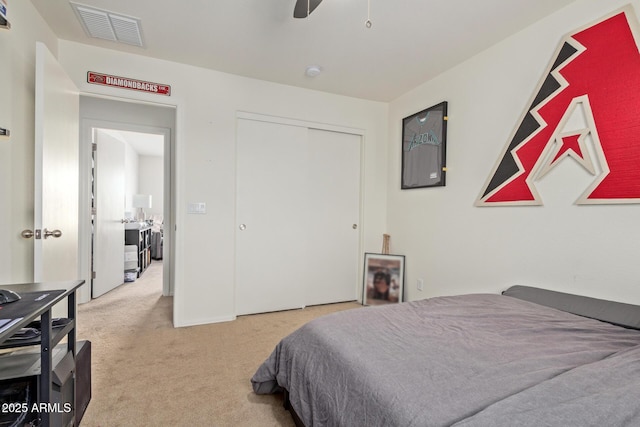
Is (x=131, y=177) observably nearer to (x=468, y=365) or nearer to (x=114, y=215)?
(x=114, y=215)

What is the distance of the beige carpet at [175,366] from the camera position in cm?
161

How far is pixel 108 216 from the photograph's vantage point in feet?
13.1

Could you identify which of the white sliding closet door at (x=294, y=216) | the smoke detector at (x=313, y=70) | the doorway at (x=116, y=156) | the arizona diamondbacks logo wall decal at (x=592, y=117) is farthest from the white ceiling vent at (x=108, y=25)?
the arizona diamondbacks logo wall decal at (x=592, y=117)

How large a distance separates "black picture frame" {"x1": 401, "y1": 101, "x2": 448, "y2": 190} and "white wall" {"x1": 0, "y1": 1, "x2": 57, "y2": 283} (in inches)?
125

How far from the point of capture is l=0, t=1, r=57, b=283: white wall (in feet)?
5.48

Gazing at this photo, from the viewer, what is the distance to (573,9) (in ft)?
6.24

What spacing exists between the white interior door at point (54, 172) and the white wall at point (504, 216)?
9.94ft

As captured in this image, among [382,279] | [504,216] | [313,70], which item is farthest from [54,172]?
[504,216]

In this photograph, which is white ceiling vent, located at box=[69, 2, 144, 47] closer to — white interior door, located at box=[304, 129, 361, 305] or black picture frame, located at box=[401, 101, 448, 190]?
white interior door, located at box=[304, 129, 361, 305]

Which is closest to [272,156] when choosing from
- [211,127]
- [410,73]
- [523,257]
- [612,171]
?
[211,127]

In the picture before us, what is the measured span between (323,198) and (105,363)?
244 cm

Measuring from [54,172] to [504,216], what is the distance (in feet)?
10.5

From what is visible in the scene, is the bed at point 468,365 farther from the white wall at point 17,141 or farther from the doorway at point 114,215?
the doorway at point 114,215

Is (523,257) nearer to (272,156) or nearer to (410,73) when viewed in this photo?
(410,73)
